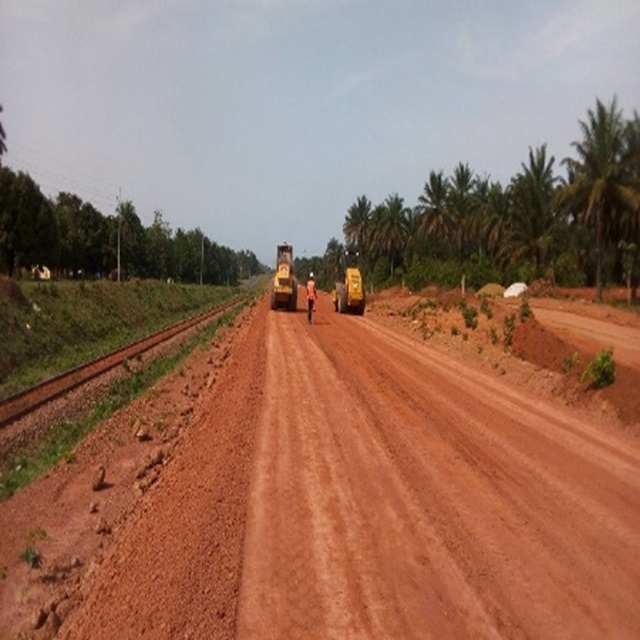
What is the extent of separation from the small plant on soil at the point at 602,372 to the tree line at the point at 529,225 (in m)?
22.2

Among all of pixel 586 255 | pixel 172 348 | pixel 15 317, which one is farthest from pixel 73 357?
pixel 586 255

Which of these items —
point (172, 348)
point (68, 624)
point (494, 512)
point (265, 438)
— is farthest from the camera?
point (172, 348)

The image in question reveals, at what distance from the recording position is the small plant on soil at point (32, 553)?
578 centimetres

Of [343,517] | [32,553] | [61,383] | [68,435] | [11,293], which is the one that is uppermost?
[11,293]

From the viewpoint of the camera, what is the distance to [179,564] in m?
4.89

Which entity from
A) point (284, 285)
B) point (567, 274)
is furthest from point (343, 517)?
point (567, 274)

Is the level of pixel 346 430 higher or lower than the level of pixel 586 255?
lower

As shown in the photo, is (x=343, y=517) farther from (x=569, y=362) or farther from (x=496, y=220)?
(x=496, y=220)

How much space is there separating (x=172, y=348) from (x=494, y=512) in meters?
20.9

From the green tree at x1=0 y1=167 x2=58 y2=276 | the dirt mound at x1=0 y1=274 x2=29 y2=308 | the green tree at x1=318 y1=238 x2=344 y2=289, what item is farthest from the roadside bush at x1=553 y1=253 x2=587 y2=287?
the green tree at x1=318 y1=238 x2=344 y2=289

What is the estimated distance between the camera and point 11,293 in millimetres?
23875

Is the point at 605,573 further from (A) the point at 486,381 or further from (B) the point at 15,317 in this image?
(B) the point at 15,317

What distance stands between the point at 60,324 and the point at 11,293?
239 cm

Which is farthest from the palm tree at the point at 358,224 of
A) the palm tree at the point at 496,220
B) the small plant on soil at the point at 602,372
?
the small plant on soil at the point at 602,372
